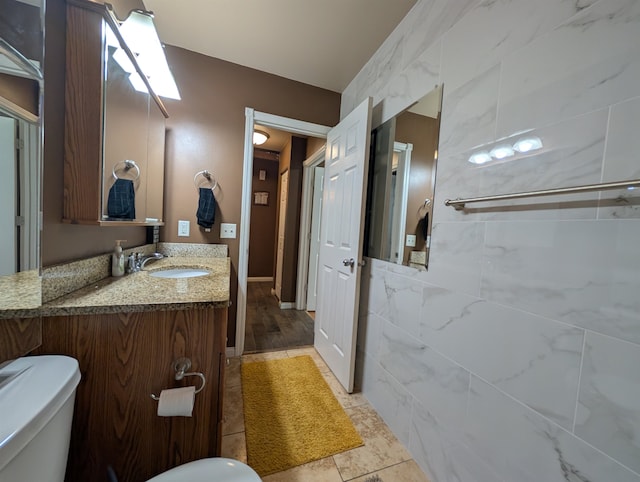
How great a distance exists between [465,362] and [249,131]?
210 cm

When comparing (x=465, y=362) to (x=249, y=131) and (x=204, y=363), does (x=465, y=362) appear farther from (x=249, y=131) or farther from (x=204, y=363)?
(x=249, y=131)

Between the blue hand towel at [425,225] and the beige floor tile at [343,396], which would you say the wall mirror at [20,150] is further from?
the beige floor tile at [343,396]

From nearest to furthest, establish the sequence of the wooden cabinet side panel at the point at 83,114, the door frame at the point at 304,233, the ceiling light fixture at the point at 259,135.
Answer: the wooden cabinet side panel at the point at 83,114 < the ceiling light fixture at the point at 259,135 < the door frame at the point at 304,233

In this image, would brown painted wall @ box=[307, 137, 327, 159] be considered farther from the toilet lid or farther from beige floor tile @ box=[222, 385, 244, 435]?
the toilet lid

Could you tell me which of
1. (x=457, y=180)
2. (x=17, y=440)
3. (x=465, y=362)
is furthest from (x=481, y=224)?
(x=17, y=440)

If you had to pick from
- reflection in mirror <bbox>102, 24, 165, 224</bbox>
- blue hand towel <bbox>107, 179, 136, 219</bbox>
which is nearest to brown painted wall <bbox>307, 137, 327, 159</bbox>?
reflection in mirror <bbox>102, 24, 165, 224</bbox>

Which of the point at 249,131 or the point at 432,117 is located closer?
the point at 432,117

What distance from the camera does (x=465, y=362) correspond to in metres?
1.00

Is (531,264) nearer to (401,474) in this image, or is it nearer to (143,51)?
(401,474)

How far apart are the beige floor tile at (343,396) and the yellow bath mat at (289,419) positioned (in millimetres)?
43

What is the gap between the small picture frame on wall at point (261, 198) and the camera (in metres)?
4.67

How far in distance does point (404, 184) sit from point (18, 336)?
1.69 meters

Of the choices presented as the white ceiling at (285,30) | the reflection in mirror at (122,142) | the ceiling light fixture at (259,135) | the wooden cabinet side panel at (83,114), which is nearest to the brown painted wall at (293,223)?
the ceiling light fixture at (259,135)

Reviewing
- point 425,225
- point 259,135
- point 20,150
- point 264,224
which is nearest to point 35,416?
point 20,150
